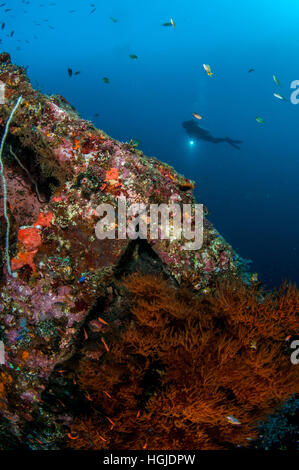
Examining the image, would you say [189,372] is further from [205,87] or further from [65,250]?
[205,87]

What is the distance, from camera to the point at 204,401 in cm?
243

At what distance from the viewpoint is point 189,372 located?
2537 millimetres

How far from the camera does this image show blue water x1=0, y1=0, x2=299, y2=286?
4388 centimetres

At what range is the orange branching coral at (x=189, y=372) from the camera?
251 cm

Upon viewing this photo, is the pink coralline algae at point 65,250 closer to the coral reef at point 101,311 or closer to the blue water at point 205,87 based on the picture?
the coral reef at point 101,311

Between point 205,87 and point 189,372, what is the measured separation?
136 m

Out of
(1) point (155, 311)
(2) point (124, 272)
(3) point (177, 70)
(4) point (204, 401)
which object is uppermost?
(3) point (177, 70)

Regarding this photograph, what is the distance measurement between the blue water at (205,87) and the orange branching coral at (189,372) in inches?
949

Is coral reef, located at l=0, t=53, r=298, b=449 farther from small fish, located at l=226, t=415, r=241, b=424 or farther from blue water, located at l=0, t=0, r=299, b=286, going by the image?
blue water, located at l=0, t=0, r=299, b=286

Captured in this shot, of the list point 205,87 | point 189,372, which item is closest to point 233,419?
point 189,372

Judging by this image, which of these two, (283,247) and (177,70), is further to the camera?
(177,70)
